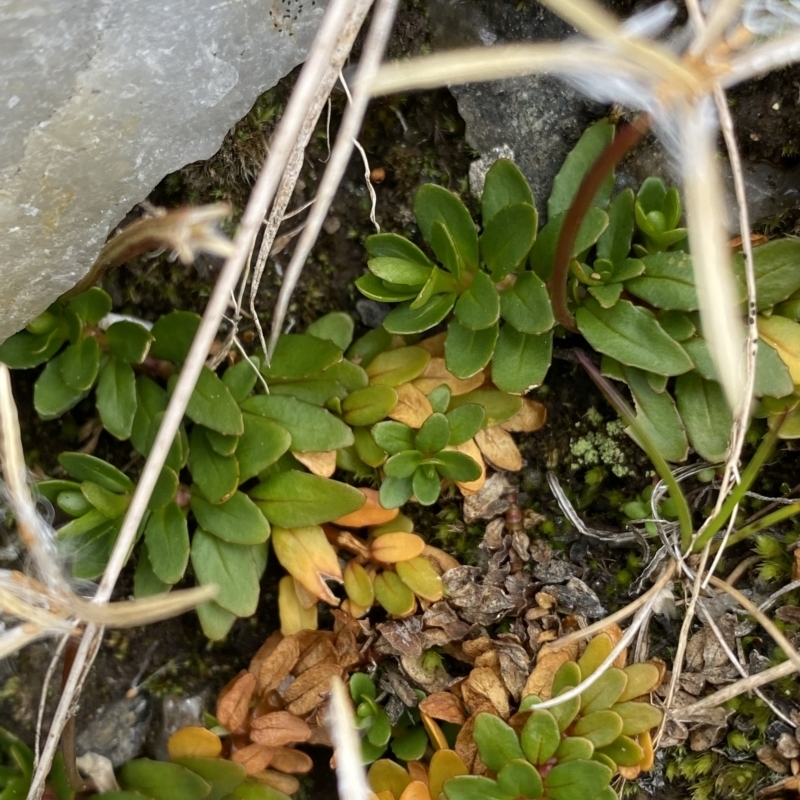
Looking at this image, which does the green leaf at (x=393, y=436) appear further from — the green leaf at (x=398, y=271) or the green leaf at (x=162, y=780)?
the green leaf at (x=162, y=780)

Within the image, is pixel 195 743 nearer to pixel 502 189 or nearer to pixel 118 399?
pixel 118 399

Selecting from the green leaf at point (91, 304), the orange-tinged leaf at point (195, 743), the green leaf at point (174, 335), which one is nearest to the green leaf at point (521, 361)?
the green leaf at point (174, 335)

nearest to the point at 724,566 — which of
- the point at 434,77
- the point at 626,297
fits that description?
the point at 626,297

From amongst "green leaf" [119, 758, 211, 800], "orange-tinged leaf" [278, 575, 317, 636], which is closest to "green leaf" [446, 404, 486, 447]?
"orange-tinged leaf" [278, 575, 317, 636]

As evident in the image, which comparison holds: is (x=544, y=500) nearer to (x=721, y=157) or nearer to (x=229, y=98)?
(x=721, y=157)

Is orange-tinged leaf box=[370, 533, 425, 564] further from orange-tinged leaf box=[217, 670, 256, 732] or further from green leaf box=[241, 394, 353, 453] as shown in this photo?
orange-tinged leaf box=[217, 670, 256, 732]
